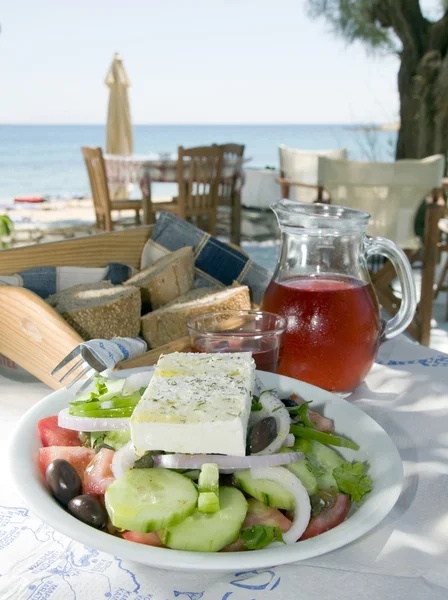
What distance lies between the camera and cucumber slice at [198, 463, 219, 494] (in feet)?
1.78

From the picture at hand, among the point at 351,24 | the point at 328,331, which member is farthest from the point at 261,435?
the point at 351,24

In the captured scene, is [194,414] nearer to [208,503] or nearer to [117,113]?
[208,503]

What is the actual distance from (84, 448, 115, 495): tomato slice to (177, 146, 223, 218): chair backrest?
5020 mm

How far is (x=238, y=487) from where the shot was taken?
59 centimetres

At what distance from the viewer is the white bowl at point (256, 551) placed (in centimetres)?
50

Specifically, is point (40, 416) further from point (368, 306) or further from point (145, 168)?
point (145, 168)

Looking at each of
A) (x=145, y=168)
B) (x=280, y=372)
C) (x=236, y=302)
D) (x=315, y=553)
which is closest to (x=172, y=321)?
(x=236, y=302)

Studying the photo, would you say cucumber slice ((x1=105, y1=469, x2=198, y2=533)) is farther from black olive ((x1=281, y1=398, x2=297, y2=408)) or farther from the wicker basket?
the wicker basket

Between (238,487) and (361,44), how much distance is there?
7602 millimetres

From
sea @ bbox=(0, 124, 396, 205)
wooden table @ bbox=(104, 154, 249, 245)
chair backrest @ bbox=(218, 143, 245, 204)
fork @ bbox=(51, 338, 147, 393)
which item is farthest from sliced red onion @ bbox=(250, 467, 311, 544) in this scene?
sea @ bbox=(0, 124, 396, 205)

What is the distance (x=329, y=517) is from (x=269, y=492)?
0.25 feet

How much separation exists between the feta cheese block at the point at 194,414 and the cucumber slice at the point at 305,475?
0.07 meters

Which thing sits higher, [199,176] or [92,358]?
[199,176]

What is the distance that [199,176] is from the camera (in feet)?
18.9
